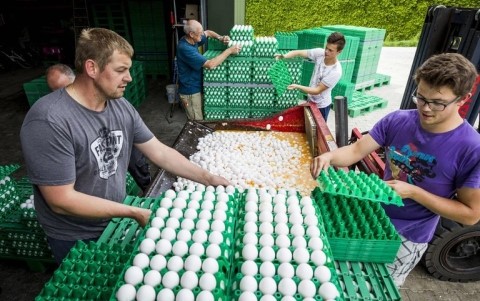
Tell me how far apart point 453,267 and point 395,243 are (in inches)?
104

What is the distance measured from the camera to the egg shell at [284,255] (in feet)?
4.59

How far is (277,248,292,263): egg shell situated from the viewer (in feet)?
4.59

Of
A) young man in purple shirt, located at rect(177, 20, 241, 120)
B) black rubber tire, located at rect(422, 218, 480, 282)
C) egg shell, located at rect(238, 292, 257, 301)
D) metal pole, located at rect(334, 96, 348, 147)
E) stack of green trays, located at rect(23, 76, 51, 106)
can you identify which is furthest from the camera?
stack of green trays, located at rect(23, 76, 51, 106)

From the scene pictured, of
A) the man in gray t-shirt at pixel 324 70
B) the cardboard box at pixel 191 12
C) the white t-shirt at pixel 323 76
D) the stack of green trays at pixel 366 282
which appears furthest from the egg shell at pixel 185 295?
the cardboard box at pixel 191 12

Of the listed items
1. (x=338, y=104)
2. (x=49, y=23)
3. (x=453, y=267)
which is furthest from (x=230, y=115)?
(x=49, y=23)

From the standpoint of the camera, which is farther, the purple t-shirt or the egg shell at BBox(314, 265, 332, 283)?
the purple t-shirt

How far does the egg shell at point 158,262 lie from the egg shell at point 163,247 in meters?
0.04

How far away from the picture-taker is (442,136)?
1.91 meters

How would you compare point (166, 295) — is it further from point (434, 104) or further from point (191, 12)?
point (191, 12)

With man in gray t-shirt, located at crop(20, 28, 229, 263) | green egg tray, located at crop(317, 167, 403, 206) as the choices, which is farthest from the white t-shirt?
man in gray t-shirt, located at crop(20, 28, 229, 263)

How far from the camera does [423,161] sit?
6.66 feet

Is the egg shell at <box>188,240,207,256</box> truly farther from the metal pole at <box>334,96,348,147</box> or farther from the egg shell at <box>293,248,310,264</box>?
the metal pole at <box>334,96,348,147</box>

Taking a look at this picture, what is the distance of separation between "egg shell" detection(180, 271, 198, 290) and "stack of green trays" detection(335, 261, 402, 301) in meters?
0.77

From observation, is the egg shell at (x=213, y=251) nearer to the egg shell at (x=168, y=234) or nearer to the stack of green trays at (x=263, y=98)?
the egg shell at (x=168, y=234)
